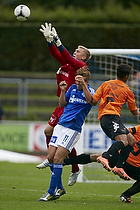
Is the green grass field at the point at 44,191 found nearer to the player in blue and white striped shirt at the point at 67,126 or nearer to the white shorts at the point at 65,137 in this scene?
the player in blue and white striped shirt at the point at 67,126

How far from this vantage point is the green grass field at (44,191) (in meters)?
6.54

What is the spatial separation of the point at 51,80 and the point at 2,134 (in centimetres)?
439

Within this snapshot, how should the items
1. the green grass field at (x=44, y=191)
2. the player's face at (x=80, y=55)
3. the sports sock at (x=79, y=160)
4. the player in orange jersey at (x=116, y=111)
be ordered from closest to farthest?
the green grass field at (x=44, y=191), the player in orange jersey at (x=116, y=111), the sports sock at (x=79, y=160), the player's face at (x=80, y=55)

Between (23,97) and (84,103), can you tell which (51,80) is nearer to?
(23,97)

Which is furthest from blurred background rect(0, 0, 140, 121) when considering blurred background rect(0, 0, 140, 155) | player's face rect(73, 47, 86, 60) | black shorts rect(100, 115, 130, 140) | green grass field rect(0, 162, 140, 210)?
black shorts rect(100, 115, 130, 140)

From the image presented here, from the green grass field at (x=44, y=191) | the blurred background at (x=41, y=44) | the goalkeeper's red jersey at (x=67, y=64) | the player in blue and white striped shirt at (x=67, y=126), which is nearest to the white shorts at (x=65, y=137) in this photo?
the player in blue and white striped shirt at (x=67, y=126)

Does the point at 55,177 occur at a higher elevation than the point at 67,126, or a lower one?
lower

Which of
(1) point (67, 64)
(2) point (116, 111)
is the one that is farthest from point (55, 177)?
(1) point (67, 64)

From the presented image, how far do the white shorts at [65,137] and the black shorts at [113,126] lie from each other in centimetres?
49

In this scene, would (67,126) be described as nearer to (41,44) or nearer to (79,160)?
(79,160)

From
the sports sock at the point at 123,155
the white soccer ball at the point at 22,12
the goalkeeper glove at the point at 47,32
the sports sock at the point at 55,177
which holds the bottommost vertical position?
the sports sock at the point at 55,177

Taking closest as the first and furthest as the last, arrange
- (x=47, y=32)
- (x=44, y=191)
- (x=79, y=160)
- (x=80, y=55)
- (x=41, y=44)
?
1. (x=47, y=32)
2. (x=79, y=160)
3. (x=80, y=55)
4. (x=44, y=191)
5. (x=41, y=44)

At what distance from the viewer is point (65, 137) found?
708cm

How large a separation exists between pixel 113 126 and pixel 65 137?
30.7 inches
